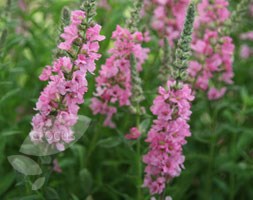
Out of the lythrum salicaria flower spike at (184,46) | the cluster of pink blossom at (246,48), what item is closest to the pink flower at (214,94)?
the lythrum salicaria flower spike at (184,46)

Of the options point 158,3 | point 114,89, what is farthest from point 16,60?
point 114,89

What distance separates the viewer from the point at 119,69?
11.9 ft

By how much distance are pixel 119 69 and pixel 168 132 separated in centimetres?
69

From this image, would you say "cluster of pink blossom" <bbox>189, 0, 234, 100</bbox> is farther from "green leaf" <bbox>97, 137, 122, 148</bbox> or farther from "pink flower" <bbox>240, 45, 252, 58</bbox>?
"pink flower" <bbox>240, 45, 252, 58</bbox>

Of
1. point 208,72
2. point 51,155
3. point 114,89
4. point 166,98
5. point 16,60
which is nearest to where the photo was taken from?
point 166,98

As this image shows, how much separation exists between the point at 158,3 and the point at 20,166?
2098 mm

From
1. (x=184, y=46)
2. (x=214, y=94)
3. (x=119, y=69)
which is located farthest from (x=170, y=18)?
(x=184, y=46)

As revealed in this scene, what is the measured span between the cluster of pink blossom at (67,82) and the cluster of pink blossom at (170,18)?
1.63m

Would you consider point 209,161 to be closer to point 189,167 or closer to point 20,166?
point 189,167

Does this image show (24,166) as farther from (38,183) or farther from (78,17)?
(78,17)

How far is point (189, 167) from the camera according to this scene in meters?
4.50

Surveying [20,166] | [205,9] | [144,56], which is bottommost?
[20,166]

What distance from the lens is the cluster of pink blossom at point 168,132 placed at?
3.09 m

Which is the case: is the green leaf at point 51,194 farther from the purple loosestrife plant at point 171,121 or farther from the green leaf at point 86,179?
the purple loosestrife plant at point 171,121
